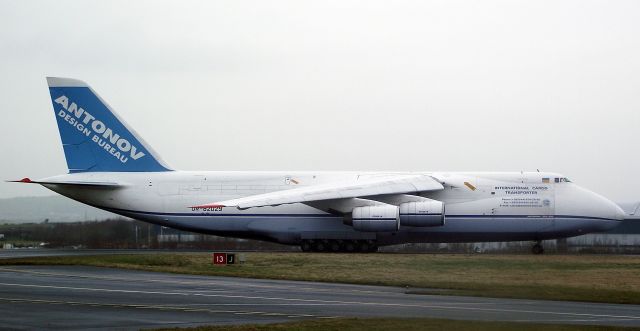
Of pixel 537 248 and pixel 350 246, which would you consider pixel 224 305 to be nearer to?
pixel 350 246

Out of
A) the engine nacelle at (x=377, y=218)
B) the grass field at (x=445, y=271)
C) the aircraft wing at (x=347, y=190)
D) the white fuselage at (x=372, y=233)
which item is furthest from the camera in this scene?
the white fuselage at (x=372, y=233)

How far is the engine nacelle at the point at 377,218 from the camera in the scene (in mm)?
35625

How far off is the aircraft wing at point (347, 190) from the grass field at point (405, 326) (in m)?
19.0

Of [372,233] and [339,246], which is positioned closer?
[372,233]

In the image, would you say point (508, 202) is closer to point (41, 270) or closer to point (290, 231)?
point (290, 231)

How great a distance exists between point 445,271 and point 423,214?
995 centimetres

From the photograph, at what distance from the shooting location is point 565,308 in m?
17.4

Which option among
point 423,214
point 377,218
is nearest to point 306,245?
point 377,218

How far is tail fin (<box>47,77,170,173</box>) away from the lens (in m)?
39.2

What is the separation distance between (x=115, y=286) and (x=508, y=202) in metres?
20.9

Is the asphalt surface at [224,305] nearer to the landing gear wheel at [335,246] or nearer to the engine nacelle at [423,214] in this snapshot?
the engine nacelle at [423,214]

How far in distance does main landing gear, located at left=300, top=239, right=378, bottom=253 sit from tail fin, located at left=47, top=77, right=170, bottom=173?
7.81m

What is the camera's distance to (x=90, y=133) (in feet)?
129

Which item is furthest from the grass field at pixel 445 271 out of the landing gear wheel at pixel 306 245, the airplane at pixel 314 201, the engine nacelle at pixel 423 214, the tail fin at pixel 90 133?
the tail fin at pixel 90 133
